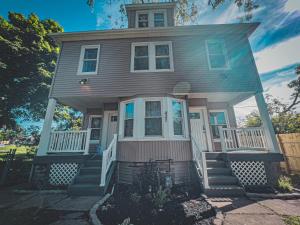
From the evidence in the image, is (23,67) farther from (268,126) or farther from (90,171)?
(268,126)

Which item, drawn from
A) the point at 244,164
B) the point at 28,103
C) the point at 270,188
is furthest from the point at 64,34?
the point at 270,188

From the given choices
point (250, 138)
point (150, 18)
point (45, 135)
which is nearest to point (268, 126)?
point (250, 138)

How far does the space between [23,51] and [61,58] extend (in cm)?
595

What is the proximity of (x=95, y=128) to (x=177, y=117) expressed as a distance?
5190 millimetres

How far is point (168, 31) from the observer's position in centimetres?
739

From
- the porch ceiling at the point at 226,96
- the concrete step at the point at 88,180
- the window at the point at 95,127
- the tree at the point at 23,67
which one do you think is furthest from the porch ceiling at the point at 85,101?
the tree at the point at 23,67

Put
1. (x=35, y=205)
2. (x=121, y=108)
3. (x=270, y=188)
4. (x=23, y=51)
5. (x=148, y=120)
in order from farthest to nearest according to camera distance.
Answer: (x=23, y=51) < (x=121, y=108) < (x=148, y=120) < (x=270, y=188) < (x=35, y=205)

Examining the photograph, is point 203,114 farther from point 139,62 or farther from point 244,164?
point 139,62

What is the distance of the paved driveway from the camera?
3123 millimetres

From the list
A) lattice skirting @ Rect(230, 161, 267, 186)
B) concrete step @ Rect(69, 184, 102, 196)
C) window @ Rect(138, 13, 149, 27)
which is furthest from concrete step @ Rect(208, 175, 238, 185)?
window @ Rect(138, 13, 149, 27)

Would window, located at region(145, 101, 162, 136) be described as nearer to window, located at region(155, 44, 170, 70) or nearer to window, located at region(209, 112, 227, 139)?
window, located at region(155, 44, 170, 70)

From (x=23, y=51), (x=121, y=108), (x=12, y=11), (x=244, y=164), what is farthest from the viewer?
(x=12, y=11)

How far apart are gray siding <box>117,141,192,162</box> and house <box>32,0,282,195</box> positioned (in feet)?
0.14

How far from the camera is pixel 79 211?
12.1 feet
